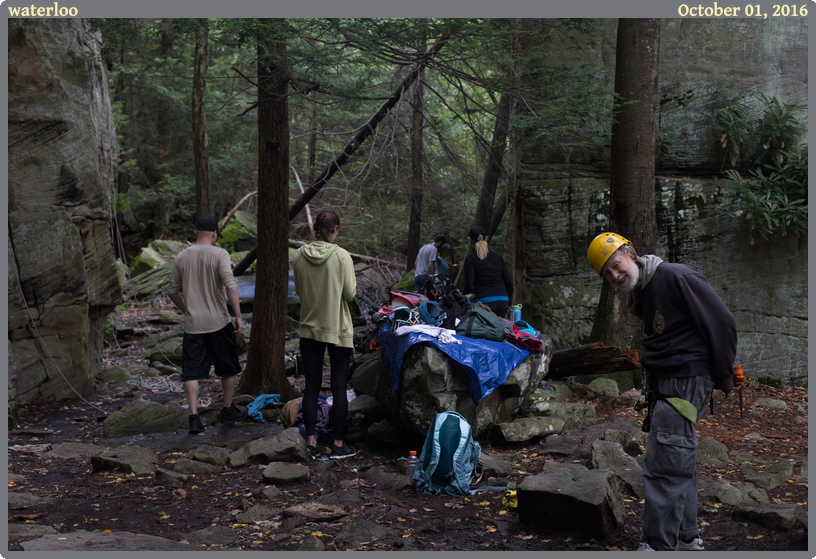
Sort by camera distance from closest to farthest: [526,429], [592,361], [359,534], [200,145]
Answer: [359,534] → [526,429] → [592,361] → [200,145]

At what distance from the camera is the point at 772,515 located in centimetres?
371

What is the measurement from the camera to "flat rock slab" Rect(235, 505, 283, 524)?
411cm

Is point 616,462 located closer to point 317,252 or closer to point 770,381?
point 317,252

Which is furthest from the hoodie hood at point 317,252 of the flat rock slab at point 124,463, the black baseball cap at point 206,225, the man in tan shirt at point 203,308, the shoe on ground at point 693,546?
the shoe on ground at point 693,546

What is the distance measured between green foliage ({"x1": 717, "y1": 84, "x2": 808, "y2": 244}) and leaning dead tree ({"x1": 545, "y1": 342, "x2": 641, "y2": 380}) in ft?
11.7

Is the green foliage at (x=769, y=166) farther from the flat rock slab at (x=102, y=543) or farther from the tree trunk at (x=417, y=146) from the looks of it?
the flat rock slab at (x=102, y=543)

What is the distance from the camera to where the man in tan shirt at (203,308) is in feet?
19.9

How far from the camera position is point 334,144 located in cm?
1021

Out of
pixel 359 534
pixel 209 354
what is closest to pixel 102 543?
pixel 359 534

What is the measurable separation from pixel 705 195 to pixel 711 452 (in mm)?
4945

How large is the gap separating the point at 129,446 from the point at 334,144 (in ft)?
19.5

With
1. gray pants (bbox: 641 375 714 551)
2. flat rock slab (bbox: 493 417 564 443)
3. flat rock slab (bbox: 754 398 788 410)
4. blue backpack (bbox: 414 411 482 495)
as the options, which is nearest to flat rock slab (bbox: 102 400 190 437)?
blue backpack (bbox: 414 411 482 495)

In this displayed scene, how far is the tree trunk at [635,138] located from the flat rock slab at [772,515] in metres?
4.03

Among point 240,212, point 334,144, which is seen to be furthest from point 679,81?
point 240,212
